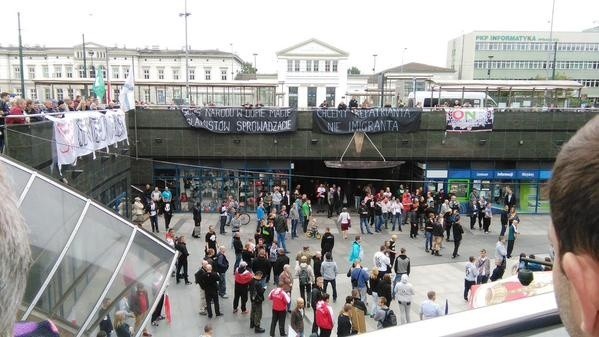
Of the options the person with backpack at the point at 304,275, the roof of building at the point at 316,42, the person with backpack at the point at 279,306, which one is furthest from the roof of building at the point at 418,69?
the person with backpack at the point at 279,306

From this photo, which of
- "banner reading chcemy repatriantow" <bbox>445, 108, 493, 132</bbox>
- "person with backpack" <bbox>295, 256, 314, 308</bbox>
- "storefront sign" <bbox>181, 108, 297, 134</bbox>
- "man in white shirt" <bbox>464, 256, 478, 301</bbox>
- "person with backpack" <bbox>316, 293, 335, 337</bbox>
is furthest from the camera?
"banner reading chcemy repatriantow" <bbox>445, 108, 493, 132</bbox>

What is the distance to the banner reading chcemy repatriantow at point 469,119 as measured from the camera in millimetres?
24516

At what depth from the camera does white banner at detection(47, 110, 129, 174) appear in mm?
14367

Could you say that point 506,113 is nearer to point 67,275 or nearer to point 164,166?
point 164,166

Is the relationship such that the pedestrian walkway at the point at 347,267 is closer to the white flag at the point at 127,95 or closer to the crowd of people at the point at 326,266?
the crowd of people at the point at 326,266

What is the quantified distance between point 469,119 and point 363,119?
5514 mm

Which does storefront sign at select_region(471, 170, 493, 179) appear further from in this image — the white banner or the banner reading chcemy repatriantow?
the white banner

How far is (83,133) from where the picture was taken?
16047mm

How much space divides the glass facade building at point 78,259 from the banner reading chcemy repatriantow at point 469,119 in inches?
845

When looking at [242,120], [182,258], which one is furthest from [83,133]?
[242,120]

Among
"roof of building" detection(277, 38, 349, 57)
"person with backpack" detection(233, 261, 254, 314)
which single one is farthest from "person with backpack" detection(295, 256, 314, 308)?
"roof of building" detection(277, 38, 349, 57)

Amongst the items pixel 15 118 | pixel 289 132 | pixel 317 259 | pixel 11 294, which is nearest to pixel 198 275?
pixel 317 259

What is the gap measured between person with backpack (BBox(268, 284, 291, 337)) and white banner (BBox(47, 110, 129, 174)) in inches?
312

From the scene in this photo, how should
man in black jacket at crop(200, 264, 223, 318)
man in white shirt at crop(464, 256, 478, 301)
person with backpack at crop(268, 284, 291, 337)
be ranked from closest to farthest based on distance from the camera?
1. person with backpack at crop(268, 284, 291, 337)
2. man in black jacket at crop(200, 264, 223, 318)
3. man in white shirt at crop(464, 256, 478, 301)
